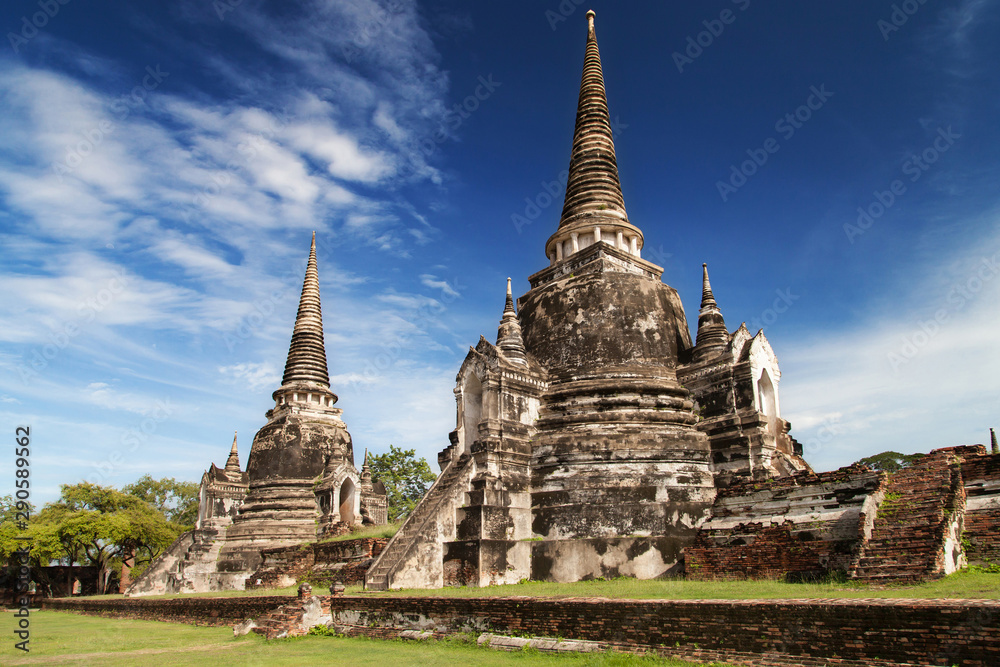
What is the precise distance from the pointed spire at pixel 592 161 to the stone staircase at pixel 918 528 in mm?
12930

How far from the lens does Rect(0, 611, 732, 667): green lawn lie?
9.20 metres

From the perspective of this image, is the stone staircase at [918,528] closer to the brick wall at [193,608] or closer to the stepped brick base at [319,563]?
the brick wall at [193,608]

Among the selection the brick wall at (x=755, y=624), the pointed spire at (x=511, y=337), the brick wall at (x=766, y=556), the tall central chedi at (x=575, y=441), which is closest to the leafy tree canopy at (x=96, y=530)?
the tall central chedi at (x=575, y=441)

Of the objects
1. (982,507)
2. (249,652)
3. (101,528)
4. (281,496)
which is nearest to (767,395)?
(982,507)

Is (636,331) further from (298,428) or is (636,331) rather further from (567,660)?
(298,428)

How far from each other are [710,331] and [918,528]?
9.61 m

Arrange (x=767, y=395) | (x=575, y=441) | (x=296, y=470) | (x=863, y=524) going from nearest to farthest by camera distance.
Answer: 1. (x=863, y=524)
2. (x=575, y=441)
3. (x=767, y=395)
4. (x=296, y=470)

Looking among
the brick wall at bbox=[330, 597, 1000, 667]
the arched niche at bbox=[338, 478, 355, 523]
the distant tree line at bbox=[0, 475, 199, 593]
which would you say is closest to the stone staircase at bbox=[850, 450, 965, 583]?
the brick wall at bbox=[330, 597, 1000, 667]

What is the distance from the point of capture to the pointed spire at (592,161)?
78.2 ft

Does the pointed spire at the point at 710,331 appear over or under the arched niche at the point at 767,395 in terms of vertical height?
Result: over

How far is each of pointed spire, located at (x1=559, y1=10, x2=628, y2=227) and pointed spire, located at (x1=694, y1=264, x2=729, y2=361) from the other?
452 cm

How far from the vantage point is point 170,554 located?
28.7 m

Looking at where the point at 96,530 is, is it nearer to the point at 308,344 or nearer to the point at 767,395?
the point at 308,344

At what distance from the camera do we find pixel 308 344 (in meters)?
32.5
